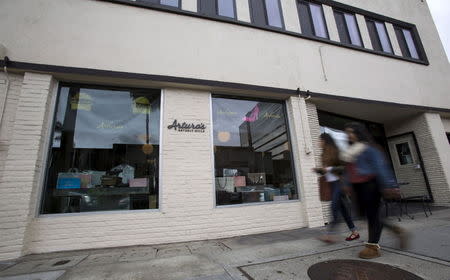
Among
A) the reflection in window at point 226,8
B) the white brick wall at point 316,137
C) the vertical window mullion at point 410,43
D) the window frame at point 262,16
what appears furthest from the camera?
the vertical window mullion at point 410,43

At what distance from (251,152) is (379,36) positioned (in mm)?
7098

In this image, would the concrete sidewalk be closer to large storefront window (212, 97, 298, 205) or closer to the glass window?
large storefront window (212, 97, 298, 205)

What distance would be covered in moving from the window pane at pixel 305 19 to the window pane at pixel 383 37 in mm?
3261

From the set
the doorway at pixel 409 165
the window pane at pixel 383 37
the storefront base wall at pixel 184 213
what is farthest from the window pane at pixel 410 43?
the storefront base wall at pixel 184 213

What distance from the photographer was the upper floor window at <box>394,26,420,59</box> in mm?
8773

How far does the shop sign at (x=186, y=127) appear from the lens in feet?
16.1

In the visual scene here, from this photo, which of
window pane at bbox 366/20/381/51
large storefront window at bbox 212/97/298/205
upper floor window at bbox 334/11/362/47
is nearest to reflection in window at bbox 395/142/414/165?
window pane at bbox 366/20/381/51

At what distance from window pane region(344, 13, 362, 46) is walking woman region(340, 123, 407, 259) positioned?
640cm

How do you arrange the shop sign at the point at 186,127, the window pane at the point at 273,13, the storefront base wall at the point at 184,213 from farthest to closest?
the window pane at the point at 273,13 < the shop sign at the point at 186,127 < the storefront base wall at the point at 184,213

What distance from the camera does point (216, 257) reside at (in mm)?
3271

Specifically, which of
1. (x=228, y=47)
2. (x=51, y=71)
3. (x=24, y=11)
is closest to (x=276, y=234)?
(x=228, y=47)

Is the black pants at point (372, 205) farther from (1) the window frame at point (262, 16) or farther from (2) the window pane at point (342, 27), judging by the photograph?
(2) the window pane at point (342, 27)

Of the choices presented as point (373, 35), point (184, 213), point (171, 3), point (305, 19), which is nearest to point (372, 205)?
point (184, 213)

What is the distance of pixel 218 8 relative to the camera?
6074mm
